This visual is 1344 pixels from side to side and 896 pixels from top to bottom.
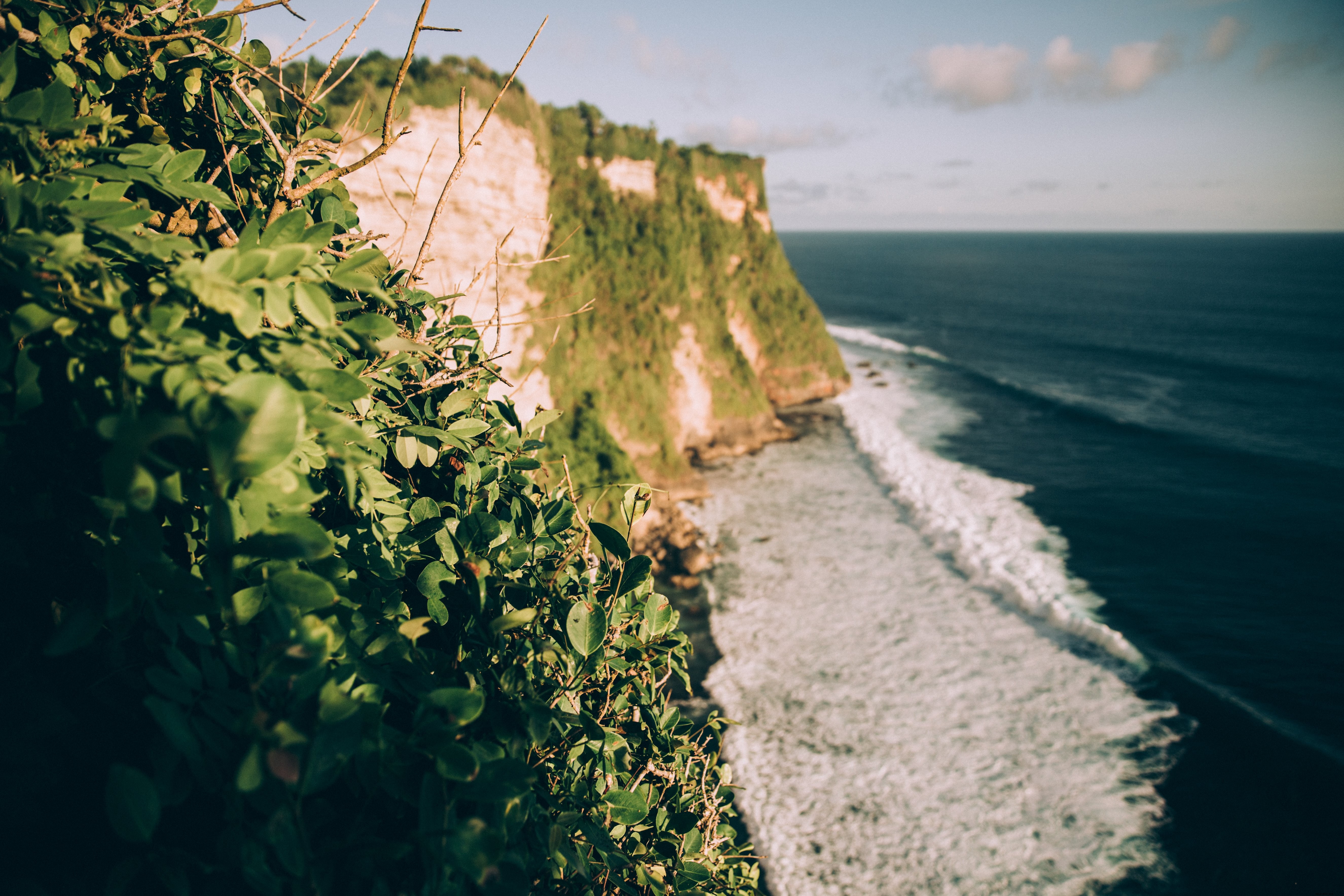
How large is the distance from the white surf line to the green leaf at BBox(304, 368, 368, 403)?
9.85 m

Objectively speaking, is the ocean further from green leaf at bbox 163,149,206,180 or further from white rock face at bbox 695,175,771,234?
white rock face at bbox 695,175,771,234

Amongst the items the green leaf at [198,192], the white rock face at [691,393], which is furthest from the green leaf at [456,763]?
the white rock face at [691,393]

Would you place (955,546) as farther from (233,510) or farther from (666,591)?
(233,510)

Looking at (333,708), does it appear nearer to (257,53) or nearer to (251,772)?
(251,772)

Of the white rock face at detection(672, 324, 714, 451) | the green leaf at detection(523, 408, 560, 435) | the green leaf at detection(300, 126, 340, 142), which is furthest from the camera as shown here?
the white rock face at detection(672, 324, 714, 451)

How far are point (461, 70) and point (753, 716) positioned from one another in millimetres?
17250

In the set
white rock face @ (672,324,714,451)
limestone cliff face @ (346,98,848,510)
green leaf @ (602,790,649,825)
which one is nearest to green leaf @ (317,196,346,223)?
green leaf @ (602,790,649,825)

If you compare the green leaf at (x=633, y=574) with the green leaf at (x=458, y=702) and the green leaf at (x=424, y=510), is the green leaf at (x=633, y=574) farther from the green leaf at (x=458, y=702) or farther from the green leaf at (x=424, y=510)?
the green leaf at (x=458, y=702)

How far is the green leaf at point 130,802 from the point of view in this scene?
88cm

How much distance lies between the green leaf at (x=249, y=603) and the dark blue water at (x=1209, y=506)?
1266 cm

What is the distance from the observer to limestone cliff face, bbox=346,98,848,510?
1538 centimetres

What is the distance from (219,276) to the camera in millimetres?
1048

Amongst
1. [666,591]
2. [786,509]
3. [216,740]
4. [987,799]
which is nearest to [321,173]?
[216,740]

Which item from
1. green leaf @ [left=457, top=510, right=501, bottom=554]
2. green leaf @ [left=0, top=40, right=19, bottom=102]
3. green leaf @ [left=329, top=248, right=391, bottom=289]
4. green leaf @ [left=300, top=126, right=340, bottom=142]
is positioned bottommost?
green leaf @ [left=457, top=510, right=501, bottom=554]
